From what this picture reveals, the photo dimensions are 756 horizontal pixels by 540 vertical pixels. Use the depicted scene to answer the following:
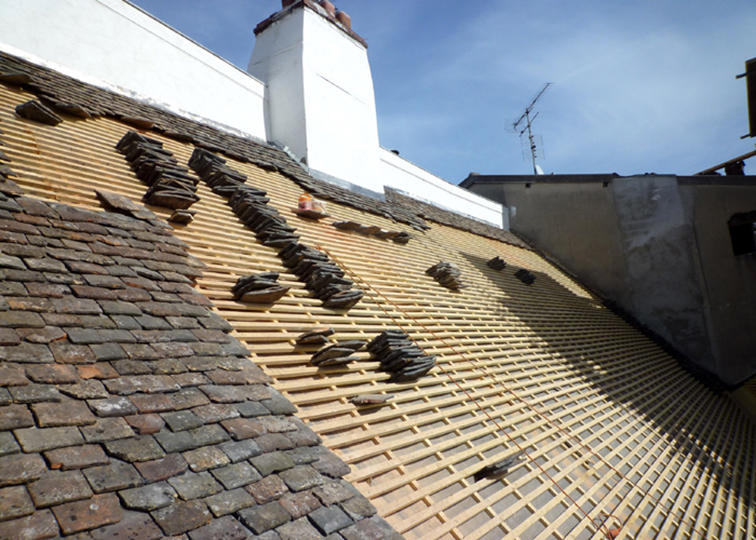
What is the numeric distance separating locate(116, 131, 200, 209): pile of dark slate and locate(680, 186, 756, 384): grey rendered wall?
13912 millimetres

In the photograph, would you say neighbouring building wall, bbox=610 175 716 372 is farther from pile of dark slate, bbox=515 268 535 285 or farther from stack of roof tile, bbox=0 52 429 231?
stack of roof tile, bbox=0 52 429 231

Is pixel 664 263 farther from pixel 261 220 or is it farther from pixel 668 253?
pixel 261 220

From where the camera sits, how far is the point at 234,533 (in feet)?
6.19

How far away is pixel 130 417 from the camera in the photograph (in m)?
2.16

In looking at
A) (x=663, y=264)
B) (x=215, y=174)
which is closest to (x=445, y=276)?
(x=215, y=174)

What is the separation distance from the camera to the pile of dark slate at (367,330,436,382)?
14.4ft

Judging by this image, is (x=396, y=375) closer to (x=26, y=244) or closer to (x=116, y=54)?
(x=26, y=244)

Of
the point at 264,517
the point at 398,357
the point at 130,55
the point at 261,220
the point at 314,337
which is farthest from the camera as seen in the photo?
the point at 130,55

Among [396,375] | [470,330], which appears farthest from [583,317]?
[396,375]

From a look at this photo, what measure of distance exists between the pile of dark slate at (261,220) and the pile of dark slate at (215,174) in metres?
0.16

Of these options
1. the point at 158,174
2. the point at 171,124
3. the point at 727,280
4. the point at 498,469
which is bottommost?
the point at 498,469

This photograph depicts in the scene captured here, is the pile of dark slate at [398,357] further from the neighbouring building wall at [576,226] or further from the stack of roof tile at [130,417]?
the neighbouring building wall at [576,226]

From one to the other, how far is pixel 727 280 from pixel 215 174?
13688 millimetres

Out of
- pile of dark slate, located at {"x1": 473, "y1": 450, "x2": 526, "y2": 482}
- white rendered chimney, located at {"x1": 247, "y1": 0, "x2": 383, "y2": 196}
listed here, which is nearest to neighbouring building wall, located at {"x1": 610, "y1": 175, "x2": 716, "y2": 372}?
white rendered chimney, located at {"x1": 247, "y1": 0, "x2": 383, "y2": 196}
